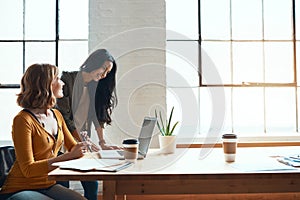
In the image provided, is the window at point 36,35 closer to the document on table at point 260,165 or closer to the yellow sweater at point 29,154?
the yellow sweater at point 29,154

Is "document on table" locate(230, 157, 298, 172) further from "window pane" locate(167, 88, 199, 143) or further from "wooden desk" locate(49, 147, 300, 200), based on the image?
"window pane" locate(167, 88, 199, 143)

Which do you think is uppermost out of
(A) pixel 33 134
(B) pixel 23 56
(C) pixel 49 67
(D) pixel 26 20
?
(D) pixel 26 20

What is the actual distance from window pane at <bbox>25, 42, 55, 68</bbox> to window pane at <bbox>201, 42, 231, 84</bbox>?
1477 millimetres

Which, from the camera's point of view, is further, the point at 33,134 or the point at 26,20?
the point at 26,20

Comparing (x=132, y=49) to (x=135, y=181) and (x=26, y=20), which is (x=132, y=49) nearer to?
(x=26, y=20)

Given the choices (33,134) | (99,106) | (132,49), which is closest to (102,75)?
(99,106)

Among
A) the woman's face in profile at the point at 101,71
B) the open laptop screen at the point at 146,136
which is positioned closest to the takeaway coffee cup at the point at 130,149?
the open laptop screen at the point at 146,136

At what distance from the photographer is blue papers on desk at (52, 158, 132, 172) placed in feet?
5.59

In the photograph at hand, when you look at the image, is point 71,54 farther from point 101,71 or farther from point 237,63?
point 237,63

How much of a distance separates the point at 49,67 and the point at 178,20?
6.23ft

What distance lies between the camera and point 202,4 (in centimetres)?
377

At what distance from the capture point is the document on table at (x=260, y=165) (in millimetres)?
1696

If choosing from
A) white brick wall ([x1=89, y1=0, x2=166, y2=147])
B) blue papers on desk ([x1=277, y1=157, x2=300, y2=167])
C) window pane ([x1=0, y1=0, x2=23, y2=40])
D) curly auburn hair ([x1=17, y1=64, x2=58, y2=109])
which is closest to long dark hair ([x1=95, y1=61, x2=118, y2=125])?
white brick wall ([x1=89, y1=0, x2=166, y2=147])

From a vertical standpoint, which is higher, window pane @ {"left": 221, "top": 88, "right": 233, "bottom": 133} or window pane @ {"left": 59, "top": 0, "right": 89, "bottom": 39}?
window pane @ {"left": 59, "top": 0, "right": 89, "bottom": 39}
